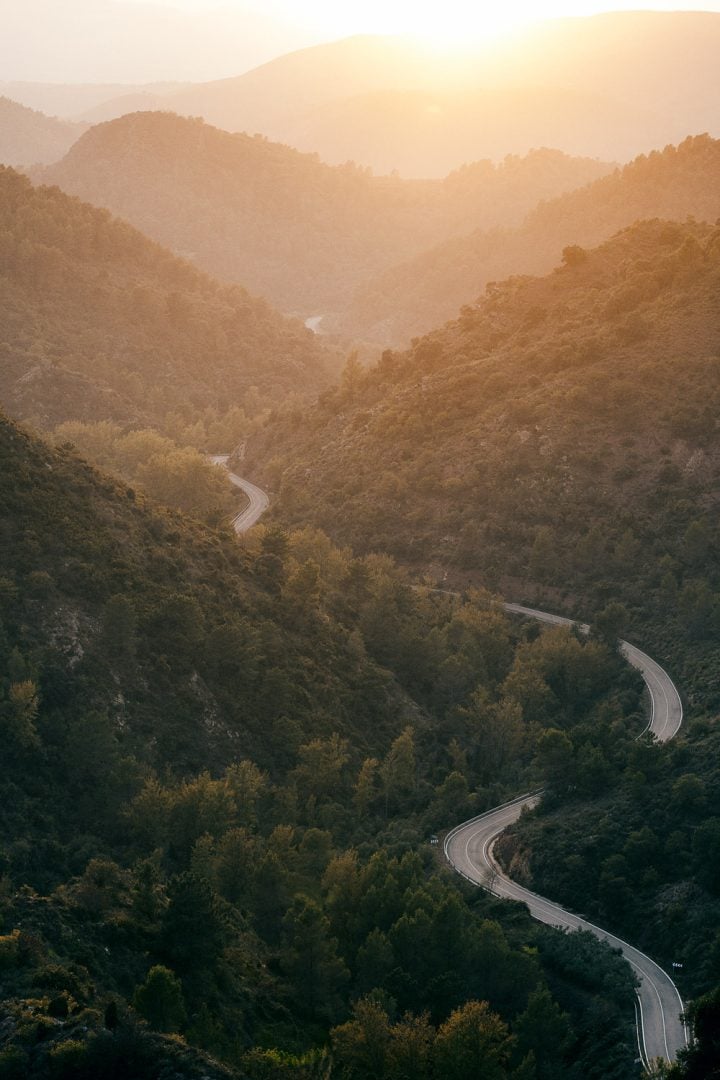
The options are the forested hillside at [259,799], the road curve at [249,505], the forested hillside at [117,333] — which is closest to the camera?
the forested hillside at [259,799]

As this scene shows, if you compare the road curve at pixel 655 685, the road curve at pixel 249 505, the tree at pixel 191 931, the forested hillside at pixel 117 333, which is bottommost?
the road curve at pixel 655 685

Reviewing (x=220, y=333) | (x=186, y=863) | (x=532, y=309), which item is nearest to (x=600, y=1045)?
(x=186, y=863)

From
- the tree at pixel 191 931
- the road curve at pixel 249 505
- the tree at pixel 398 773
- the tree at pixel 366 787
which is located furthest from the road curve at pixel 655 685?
the tree at pixel 191 931

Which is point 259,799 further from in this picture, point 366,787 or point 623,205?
point 623,205

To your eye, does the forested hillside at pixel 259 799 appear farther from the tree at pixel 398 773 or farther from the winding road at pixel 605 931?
the winding road at pixel 605 931

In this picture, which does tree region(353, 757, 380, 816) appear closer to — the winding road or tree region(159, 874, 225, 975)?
the winding road

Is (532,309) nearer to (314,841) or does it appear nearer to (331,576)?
(331,576)
